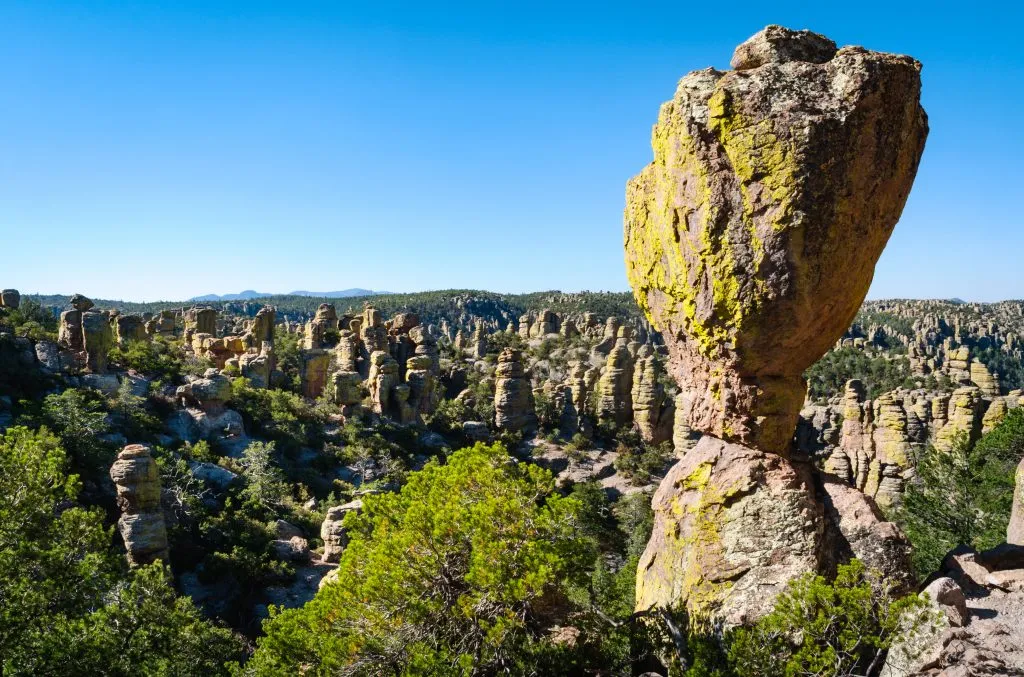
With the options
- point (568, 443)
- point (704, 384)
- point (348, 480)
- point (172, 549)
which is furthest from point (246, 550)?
point (568, 443)

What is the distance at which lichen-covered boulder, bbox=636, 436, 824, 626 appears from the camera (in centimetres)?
712

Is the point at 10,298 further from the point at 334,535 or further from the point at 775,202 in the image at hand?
the point at 775,202

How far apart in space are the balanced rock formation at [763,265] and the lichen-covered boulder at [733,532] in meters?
0.02

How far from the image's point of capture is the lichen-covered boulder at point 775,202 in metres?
6.59

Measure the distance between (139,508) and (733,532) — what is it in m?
18.2

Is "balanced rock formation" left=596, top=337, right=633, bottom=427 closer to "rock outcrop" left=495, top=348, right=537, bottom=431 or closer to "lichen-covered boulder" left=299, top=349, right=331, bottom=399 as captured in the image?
"rock outcrop" left=495, top=348, right=537, bottom=431

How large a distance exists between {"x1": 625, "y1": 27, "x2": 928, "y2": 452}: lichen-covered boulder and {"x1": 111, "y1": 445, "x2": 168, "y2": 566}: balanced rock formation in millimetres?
17537

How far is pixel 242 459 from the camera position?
29.0m

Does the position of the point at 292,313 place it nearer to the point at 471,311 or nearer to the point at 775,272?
the point at 471,311

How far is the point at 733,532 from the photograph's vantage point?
24.4 feet

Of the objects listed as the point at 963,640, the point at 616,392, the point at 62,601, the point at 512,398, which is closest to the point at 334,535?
the point at 62,601

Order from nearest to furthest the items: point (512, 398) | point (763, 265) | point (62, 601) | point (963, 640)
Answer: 1. point (963, 640)
2. point (763, 265)
3. point (62, 601)
4. point (512, 398)

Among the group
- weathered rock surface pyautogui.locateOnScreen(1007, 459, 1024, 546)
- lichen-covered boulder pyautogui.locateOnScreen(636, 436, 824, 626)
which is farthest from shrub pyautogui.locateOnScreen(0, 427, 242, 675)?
weathered rock surface pyautogui.locateOnScreen(1007, 459, 1024, 546)

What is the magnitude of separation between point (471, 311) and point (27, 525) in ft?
395
